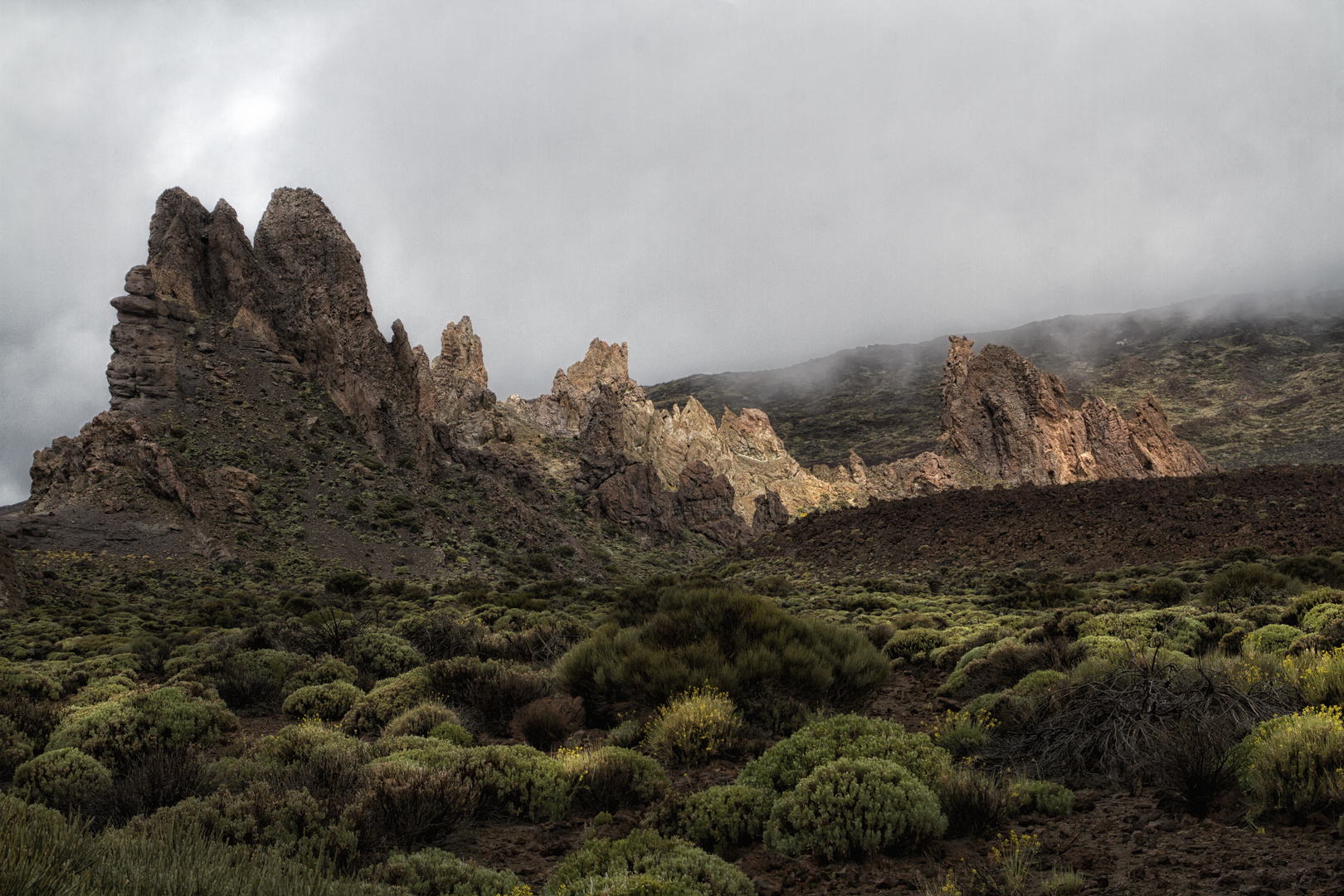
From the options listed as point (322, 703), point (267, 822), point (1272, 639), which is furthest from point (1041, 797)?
point (322, 703)

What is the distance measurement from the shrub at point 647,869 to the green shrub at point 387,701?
233 inches

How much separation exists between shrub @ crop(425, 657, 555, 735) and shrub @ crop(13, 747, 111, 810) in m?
4.14

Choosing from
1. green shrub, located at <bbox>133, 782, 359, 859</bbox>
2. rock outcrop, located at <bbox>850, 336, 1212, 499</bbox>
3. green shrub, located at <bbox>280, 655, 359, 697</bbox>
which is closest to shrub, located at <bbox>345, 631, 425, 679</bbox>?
green shrub, located at <bbox>280, 655, 359, 697</bbox>

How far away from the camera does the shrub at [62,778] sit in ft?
21.5

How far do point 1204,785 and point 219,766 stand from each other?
8.77 metres

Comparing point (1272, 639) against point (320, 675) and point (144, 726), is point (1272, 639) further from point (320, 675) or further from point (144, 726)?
point (320, 675)

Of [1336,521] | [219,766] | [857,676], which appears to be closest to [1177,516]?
[1336,521]

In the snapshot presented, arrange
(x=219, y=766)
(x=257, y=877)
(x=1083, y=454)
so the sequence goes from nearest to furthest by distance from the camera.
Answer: (x=257, y=877) → (x=219, y=766) → (x=1083, y=454)

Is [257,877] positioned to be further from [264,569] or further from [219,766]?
[264,569]

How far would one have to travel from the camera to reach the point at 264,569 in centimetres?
3619

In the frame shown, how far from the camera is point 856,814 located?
210 inches

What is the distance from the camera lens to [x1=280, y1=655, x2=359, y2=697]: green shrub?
12.0 meters

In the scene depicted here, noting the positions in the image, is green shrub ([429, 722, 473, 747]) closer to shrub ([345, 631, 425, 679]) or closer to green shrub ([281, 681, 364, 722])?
green shrub ([281, 681, 364, 722])

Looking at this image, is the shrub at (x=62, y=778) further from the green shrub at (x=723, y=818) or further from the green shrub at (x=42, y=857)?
the green shrub at (x=723, y=818)
